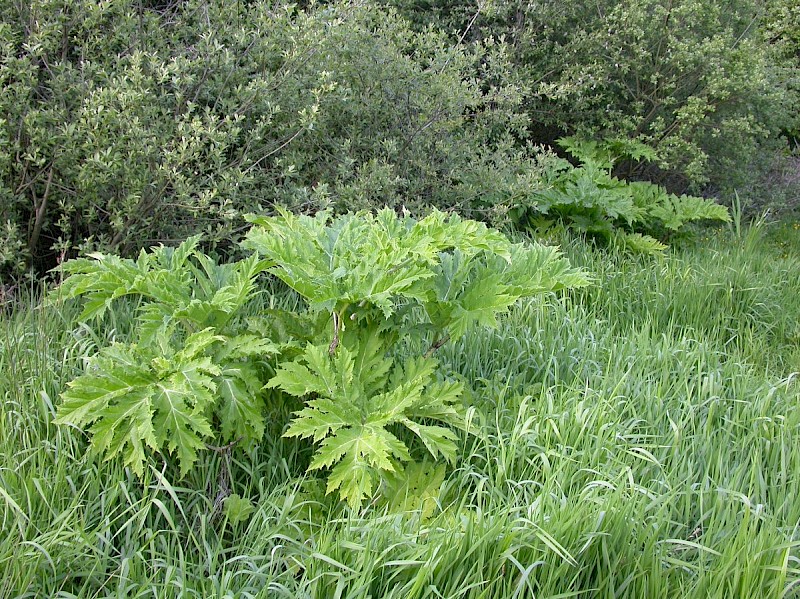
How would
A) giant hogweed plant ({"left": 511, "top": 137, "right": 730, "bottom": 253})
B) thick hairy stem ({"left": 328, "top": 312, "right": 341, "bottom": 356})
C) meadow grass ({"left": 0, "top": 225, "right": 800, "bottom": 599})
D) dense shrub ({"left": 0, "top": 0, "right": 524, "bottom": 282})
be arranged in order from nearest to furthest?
meadow grass ({"left": 0, "top": 225, "right": 800, "bottom": 599})
thick hairy stem ({"left": 328, "top": 312, "right": 341, "bottom": 356})
dense shrub ({"left": 0, "top": 0, "right": 524, "bottom": 282})
giant hogweed plant ({"left": 511, "top": 137, "right": 730, "bottom": 253})

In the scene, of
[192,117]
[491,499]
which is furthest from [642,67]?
[491,499]

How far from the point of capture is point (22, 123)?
12.1 ft

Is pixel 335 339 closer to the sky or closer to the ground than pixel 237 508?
closer to the sky

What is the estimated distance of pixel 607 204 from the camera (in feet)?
19.4

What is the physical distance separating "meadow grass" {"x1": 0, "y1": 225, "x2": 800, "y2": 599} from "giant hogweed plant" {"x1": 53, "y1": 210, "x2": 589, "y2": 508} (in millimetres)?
166

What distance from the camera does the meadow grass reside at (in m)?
2.26

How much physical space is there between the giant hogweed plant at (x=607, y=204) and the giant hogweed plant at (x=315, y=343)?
9.53 feet

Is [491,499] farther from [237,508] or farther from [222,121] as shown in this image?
[222,121]

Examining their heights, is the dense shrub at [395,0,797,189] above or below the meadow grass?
above

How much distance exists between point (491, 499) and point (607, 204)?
3860mm

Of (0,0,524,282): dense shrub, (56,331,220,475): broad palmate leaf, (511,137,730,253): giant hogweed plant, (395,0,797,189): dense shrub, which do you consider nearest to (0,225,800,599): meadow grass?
(56,331,220,475): broad palmate leaf

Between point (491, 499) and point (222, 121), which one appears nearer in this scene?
point (491, 499)

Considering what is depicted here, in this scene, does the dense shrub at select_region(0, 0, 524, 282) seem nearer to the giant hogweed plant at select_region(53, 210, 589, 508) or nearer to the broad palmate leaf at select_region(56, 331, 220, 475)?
the giant hogweed plant at select_region(53, 210, 589, 508)

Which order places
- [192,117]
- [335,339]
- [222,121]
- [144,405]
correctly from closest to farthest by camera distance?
[144,405] < [335,339] < [222,121] < [192,117]
